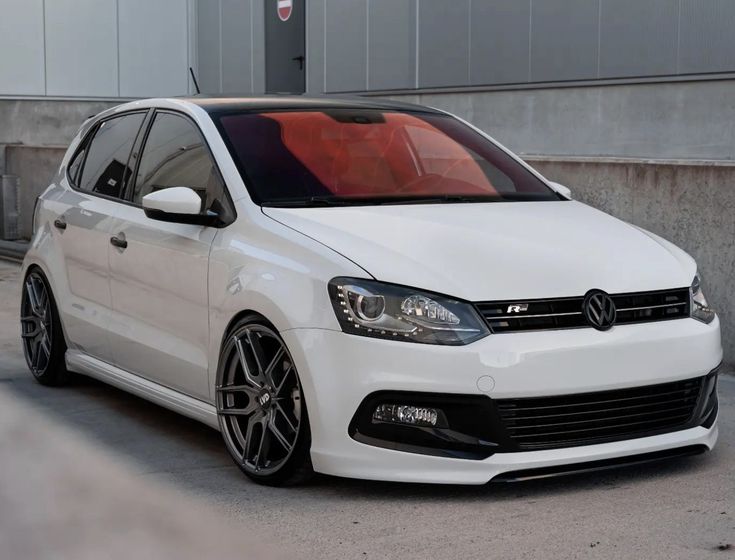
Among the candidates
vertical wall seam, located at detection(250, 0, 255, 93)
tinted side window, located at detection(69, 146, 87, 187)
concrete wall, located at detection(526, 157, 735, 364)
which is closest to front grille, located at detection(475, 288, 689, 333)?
concrete wall, located at detection(526, 157, 735, 364)

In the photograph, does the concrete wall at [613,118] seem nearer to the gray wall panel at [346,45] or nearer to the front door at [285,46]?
the gray wall panel at [346,45]

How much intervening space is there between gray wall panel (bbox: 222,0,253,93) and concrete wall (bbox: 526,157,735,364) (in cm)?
1612

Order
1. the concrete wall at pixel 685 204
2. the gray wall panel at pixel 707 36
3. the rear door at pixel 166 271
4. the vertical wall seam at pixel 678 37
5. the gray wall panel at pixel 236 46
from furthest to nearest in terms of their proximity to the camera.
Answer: the gray wall panel at pixel 236 46, the vertical wall seam at pixel 678 37, the gray wall panel at pixel 707 36, the concrete wall at pixel 685 204, the rear door at pixel 166 271

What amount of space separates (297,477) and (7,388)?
281 cm

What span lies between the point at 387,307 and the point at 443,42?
15.5 metres

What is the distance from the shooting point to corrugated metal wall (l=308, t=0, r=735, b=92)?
16250mm

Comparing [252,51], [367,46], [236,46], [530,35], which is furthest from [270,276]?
[236,46]

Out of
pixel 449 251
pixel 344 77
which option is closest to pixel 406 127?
pixel 449 251

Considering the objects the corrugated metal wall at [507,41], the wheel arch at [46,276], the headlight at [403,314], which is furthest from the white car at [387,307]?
the corrugated metal wall at [507,41]

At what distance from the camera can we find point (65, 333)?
7242 millimetres

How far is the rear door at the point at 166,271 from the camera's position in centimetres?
576

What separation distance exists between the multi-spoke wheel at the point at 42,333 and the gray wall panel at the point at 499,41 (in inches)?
471

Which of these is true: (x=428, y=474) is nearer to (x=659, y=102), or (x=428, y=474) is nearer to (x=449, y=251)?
(x=449, y=251)

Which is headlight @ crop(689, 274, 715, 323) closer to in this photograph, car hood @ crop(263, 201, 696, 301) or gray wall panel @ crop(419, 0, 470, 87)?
car hood @ crop(263, 201, 696, 301)
